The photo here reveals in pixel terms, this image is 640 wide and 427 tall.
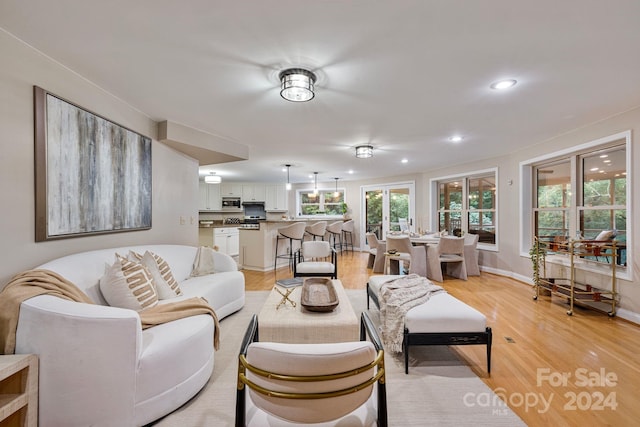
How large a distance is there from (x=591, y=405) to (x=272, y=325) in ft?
7.09

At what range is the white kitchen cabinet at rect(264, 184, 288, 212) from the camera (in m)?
9.10

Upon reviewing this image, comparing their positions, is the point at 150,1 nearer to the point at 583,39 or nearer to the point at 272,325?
the point at 272,325

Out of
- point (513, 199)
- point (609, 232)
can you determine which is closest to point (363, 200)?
point (513, 199)

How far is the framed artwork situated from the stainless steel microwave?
19.1ft

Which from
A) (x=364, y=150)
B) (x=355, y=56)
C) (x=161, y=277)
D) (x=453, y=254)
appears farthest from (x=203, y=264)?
(x=453, y=254)

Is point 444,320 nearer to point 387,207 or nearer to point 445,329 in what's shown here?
point 445,329

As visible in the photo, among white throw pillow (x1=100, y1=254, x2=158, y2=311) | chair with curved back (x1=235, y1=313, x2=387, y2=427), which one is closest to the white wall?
white throw pillow (x1=100, y1=254, x2=158, y2=311)

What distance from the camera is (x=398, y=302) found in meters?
2.28

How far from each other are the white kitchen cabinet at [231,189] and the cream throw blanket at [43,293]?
23.5 feet

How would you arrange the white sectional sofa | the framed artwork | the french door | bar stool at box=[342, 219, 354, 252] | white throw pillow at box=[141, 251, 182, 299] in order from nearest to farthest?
the white sectional sofa
the framed artwork
white throw pillow at box=[141, 251, 182, 299]
the french door
bar stool at box=[342, 219, 354, 252]

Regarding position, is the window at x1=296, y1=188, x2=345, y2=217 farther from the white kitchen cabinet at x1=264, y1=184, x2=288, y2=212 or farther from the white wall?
the white wall

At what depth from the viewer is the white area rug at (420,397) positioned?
1594 millimetres

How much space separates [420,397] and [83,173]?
3.13 metres

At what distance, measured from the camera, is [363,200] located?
849cm
